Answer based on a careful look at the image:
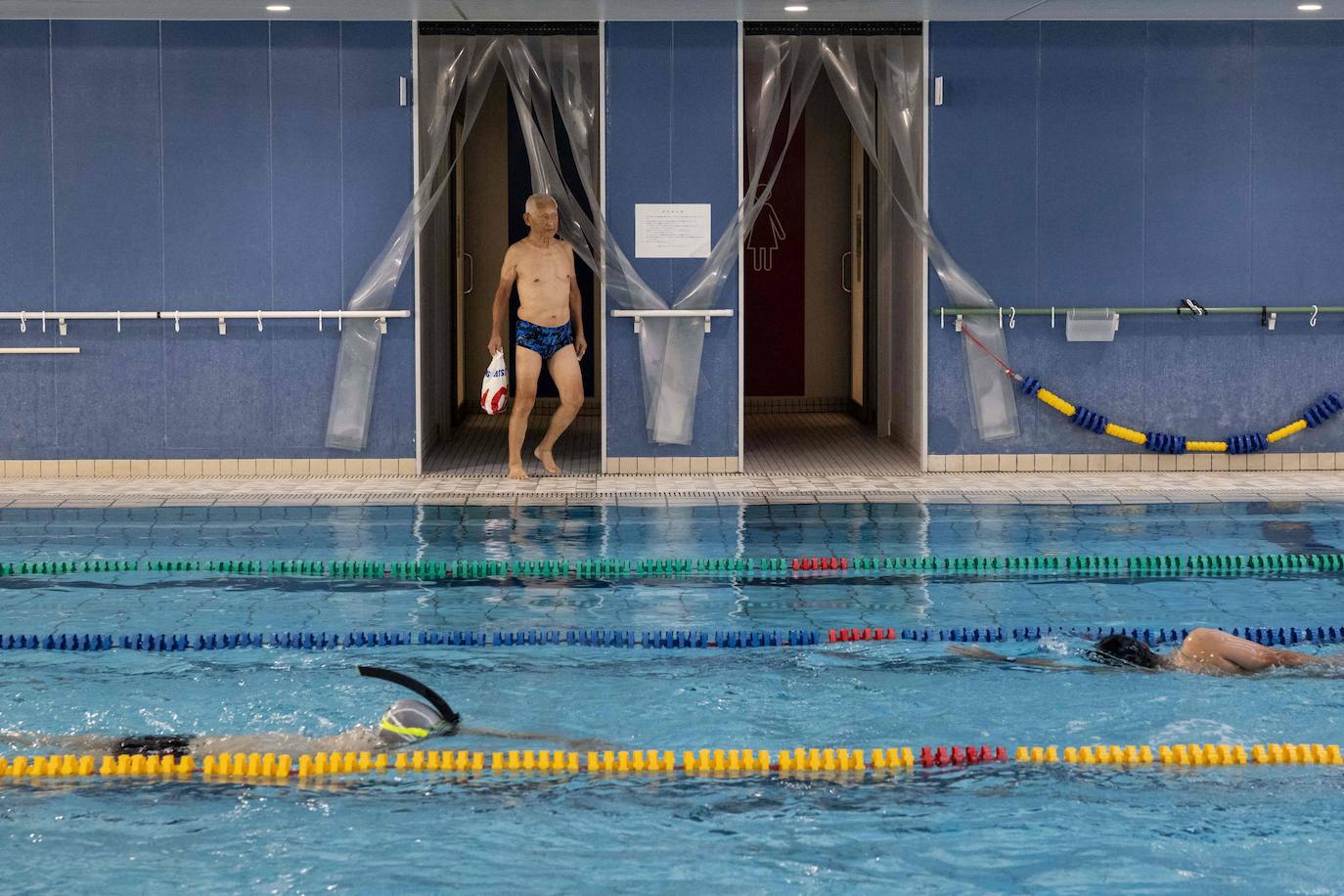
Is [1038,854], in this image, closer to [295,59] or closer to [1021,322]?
[1021,322]

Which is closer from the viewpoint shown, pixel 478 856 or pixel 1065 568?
pixel 478 856

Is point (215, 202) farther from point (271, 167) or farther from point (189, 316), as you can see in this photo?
point (189, 316)

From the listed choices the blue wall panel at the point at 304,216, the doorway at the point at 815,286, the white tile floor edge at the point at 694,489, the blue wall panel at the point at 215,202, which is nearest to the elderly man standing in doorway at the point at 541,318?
the white tile floor edge at the point at 694,489

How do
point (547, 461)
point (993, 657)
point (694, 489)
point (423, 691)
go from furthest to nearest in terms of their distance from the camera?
1. point (547, 461)
2. point (694, 489)
3. point (993, 657)
4. point (423, 691)

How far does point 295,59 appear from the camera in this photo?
10.4 meters

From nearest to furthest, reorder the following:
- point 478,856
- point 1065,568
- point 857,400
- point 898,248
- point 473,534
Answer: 1. point 478,856
2. point 1065,568
3. point 473,534
4. point 898,248
5. point 857,400

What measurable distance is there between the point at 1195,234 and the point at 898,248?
2.06 metres

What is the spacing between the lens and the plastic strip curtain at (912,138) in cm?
1059

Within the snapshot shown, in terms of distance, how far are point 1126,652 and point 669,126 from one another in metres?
5.28

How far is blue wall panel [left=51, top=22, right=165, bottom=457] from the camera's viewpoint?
1038 centimetres

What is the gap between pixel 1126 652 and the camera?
249 inches

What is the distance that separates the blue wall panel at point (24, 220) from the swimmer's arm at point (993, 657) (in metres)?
6.31

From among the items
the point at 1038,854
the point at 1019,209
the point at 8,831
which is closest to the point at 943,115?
the point at 1019,209

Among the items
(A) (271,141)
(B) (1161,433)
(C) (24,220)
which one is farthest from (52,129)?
(B) (1161,433)
